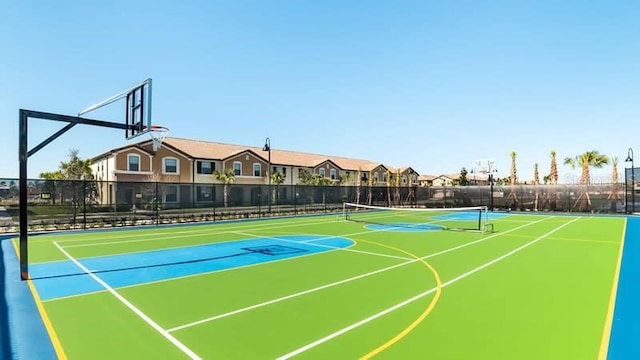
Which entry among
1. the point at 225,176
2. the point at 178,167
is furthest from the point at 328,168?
the point at 178,167

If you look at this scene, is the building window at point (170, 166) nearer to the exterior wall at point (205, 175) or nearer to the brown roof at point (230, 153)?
the brown roof at point (230, 153)

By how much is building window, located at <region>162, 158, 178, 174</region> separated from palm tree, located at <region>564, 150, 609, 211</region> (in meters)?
35.9

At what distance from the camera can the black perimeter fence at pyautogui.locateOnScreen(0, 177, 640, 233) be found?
56.0 ft

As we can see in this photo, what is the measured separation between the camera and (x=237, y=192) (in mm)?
37719

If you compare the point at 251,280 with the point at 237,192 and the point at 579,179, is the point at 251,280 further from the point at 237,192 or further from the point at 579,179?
the point at 579,179

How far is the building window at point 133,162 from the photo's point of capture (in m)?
32.9

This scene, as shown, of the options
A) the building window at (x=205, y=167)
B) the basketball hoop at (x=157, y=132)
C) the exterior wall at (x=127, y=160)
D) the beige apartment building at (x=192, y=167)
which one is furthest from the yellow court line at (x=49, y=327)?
the building window at (x=205, y=167)

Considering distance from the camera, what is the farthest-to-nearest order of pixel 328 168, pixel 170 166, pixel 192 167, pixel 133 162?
pixel 328 168
pixel 192 167
pixel 170 166
pixel 133 162

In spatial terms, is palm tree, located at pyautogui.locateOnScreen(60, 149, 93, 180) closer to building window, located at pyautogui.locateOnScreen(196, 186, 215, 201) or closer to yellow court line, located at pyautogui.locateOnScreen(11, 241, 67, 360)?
building window, located at pyautogui.locateOnScreen(196, 186, 215, 201)

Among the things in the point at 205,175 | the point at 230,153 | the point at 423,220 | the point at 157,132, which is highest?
the point at 230,153

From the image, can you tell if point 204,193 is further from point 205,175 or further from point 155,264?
point 155,264

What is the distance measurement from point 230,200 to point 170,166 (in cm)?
1083

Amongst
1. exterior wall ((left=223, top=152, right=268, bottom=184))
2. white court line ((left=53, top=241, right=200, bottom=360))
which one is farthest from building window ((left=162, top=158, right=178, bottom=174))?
white court line ((left=53, top=241, right=200, bottom=360))

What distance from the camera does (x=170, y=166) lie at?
3556cm
